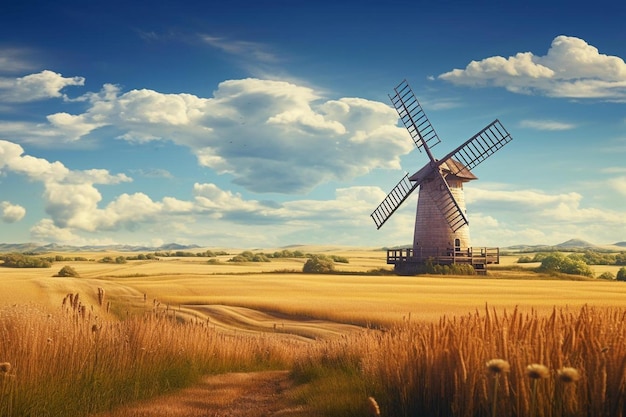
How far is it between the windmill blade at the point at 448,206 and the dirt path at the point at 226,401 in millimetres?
34658

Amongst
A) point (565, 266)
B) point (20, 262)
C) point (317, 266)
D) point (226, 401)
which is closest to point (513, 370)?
point (226, 401)

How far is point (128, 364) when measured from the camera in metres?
10.4

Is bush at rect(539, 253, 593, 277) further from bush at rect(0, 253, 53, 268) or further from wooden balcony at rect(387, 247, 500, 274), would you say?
bush at rect(0, 253, 53, 268)

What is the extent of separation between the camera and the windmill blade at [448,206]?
44.9 m

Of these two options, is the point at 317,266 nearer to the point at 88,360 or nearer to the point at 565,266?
the point at 565,266

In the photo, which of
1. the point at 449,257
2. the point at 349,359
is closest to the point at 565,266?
the point at 449,257

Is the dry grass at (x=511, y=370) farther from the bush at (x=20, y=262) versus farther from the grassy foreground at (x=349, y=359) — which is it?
the bush at (x=20, y=262)

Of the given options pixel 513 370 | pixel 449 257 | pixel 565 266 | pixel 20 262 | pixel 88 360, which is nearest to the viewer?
pixel 513 370

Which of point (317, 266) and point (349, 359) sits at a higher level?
point (317, 266)

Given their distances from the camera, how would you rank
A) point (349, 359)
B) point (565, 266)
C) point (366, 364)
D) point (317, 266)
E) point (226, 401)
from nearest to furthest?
point (366, 364) → point (226, 401) → point (349, 359) → point (317, 266) → point (565, 266)

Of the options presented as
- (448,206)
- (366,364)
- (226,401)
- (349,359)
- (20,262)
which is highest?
(448,206)

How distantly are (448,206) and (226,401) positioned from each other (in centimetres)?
3718

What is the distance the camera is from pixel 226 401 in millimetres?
9672

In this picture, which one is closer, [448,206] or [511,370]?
[511,370]
